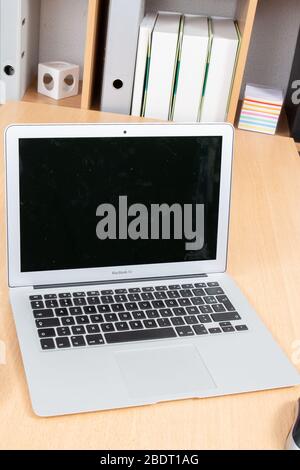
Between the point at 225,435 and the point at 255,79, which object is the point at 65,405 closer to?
the point at 225,435

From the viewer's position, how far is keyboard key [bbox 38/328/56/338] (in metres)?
0.78

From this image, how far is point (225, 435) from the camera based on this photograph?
0.68m

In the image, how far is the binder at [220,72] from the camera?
1.53m

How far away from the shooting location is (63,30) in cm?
182

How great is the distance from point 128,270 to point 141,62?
2.67 ft

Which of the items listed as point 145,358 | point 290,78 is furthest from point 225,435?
point 290,78

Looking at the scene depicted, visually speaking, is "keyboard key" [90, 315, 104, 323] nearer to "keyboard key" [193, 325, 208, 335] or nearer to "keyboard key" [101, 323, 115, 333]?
"keyboard key" [101, 323, 115, 333]

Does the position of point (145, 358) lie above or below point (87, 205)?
below

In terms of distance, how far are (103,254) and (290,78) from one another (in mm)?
1098

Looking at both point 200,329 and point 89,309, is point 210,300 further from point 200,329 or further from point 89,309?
point 89,309

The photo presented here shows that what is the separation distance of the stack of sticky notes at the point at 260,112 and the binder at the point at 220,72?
6 cm

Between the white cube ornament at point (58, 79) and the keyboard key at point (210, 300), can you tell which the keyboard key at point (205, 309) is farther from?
the white cube ornament at point (58, 79)

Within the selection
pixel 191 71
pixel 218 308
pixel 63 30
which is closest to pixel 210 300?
pixel 218 308
